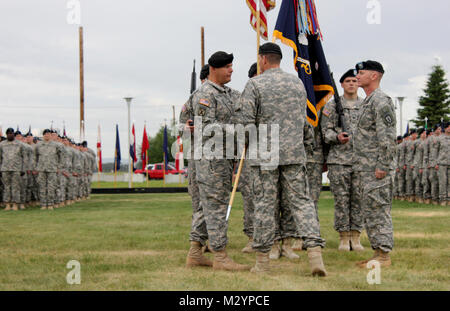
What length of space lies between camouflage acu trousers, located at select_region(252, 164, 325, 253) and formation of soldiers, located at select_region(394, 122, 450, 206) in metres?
11.4

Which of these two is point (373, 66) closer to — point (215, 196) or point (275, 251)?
point (215, 196)

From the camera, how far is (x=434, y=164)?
51.7ft

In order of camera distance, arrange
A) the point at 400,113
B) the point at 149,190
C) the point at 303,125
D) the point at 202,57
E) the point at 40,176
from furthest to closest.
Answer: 1. the point at 202,57
2. the point at 400,113
3. the point at 149,190
4. the point at 40,176
5. the point at 303,125

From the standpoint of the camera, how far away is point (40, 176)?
1523 cm

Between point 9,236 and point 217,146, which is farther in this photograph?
point 9,236

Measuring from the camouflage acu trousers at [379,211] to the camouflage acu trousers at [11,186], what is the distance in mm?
11940

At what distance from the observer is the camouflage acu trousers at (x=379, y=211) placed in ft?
18.6

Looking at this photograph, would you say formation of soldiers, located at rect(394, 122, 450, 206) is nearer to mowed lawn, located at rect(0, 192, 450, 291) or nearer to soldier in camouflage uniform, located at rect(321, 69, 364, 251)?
mowed lawn, located at rect(0, 192, 450, 291)

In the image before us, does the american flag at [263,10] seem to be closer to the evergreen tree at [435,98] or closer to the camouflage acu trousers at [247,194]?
the camouflage acu trousers at [247,194]

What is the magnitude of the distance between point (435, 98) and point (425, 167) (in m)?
39.5
